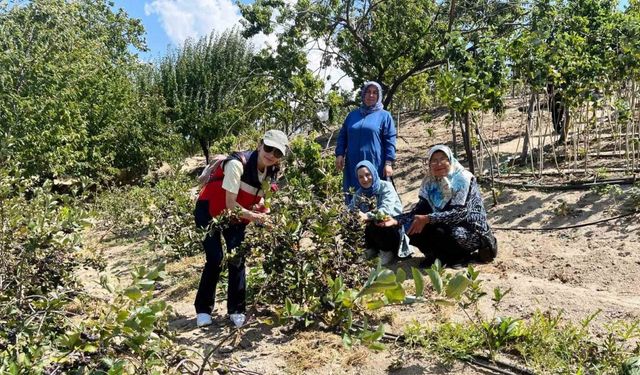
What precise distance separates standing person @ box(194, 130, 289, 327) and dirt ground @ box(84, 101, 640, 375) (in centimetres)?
16

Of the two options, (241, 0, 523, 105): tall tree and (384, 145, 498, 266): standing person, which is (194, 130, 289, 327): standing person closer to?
(384, 145, 498, 266): standing person

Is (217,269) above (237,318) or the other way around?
above

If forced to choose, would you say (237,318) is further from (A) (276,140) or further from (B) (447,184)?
(B) (447,184)

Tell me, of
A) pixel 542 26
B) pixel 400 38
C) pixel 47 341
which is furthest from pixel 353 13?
pixel 47 341

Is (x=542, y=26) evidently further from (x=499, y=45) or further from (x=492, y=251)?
(x=492, y=251)

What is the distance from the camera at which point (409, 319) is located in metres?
3.49

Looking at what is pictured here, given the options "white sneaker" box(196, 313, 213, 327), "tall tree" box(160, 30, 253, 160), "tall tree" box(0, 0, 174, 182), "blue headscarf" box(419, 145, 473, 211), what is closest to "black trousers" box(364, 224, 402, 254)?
"blue headscarf" box(419, 145, 473, 211)

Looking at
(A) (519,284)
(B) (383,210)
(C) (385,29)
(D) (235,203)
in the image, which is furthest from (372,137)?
(C) (385,29)

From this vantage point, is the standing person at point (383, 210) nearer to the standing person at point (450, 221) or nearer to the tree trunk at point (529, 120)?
the standing person at point (450, 221)

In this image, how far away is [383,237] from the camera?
15.3ft

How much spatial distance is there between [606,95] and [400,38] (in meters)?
3.50

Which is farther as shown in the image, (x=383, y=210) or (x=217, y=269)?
(x=383, y=210)

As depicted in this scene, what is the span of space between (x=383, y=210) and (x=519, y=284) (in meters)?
1.11

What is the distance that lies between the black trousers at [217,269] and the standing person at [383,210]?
1.18 m
